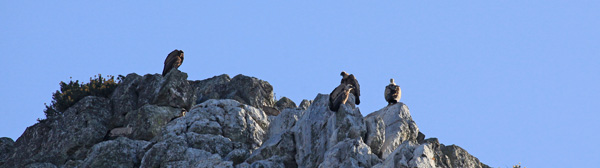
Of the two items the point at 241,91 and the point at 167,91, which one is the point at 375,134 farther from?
the point at 241,91

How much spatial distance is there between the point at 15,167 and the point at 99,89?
8536 millimetres

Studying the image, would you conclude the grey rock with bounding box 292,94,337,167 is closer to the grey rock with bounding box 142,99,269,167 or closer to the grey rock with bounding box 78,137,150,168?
the grey rock with bounding box 142,99,269,167

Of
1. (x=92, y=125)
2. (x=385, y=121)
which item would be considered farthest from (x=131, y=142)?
(x=385, y=121)

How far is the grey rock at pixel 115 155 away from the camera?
4044 centimetres

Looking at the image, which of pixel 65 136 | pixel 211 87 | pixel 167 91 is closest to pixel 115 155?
pixel 65 136

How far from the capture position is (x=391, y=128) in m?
40.2

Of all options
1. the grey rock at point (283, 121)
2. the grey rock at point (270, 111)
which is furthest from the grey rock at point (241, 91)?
the grey rock at point (283, 121)

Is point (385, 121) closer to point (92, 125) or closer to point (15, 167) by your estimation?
point (92, 125)

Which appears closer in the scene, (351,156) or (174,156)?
(351,156)

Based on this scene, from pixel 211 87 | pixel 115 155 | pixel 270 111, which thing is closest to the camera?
pixel 115 155

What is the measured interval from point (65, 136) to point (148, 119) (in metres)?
4.03

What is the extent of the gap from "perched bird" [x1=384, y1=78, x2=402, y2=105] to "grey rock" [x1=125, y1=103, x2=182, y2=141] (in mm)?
10706

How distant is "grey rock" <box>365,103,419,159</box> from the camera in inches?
1510

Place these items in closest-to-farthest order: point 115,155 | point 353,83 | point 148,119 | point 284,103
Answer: point 115,155
point 148,119
point 353,83
point 284,103
